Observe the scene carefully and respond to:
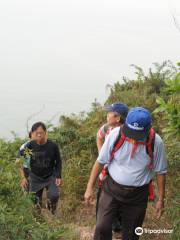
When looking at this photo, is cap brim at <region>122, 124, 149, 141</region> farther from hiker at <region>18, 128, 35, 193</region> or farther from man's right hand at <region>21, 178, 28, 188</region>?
hiker at <region>18, 128, 35, 193</region>

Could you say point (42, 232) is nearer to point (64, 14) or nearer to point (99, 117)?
point (99, 117)

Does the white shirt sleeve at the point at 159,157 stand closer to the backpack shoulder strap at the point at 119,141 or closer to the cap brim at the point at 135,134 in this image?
the cap brim at the point at 135,134

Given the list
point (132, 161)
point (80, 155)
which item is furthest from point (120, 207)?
point (80, 155)

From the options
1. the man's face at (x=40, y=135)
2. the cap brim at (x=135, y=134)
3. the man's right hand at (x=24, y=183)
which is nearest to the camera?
the cap brim at (x=135, y=134)

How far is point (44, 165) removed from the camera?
6969 mm

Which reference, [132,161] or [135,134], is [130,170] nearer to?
[132,161]

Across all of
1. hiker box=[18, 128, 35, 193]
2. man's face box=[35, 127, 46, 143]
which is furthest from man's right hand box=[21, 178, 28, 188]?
man's face box=[35, 127, 46, 143]

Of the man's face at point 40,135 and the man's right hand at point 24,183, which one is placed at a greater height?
the man's face at point 40,135

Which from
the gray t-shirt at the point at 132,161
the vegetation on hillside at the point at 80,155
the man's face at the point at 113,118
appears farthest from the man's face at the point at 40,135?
the gray t-shirt at the point at 132,161

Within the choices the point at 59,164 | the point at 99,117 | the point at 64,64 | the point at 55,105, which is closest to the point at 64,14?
the point at 64,64

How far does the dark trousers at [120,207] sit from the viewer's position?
16.7ft

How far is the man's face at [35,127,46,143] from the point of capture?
6.72 m

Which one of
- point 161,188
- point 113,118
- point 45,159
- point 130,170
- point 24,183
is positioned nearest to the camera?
point 130,170

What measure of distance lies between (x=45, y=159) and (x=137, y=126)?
236cm
